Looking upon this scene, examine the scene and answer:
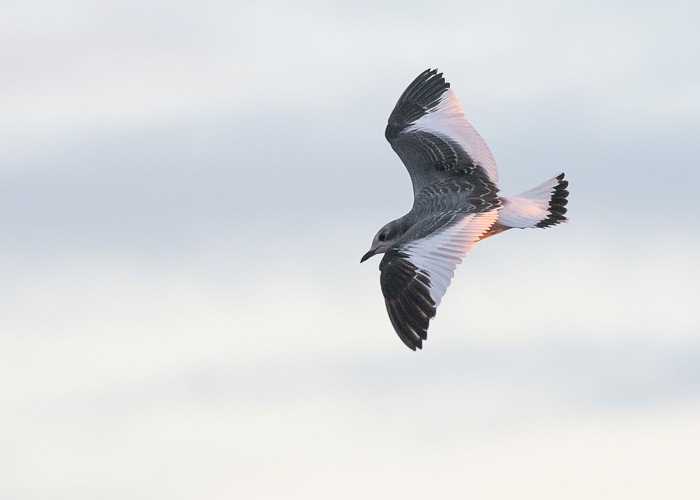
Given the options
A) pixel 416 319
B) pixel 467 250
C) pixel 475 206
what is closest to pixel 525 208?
pixel 475 206

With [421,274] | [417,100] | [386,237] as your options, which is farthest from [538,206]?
[417,100]

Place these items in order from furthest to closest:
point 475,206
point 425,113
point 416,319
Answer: point 425,113, point 475,206, point 416,319

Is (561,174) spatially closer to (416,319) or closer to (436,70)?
(436,70)

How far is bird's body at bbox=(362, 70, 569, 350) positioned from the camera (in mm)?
27484

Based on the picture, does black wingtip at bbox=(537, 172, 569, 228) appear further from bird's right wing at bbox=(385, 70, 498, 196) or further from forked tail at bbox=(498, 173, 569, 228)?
bird's right wing at bbox=(385, 70, 498, 196)

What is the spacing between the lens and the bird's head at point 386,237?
1224 inches

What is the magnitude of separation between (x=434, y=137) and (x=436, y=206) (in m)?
3.75

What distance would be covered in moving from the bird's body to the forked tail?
0.9 inches

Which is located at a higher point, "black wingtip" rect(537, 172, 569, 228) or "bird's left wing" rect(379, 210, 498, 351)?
"black wingtip" rect(537, 172, 569, 228)

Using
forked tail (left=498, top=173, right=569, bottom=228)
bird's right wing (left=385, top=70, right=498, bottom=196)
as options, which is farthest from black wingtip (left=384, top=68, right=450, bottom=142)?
forked tail (left=498, top=173, right=569, bottom=228)

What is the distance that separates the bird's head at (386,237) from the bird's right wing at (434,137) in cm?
220

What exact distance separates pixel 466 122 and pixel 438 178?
2.61 metres

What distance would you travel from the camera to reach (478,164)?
33438 millimetres

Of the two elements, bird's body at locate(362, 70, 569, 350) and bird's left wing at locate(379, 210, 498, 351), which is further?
bird's body at locate(362, 70, 569, 350)
